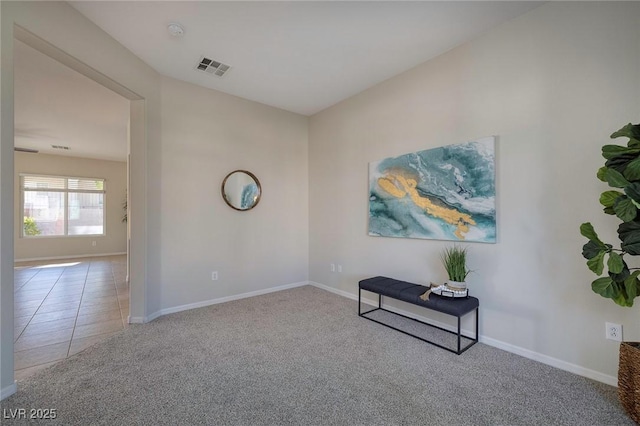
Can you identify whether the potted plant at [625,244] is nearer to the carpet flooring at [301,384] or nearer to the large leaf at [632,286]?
the large leaf at [632,286]

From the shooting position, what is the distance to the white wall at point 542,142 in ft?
6.44

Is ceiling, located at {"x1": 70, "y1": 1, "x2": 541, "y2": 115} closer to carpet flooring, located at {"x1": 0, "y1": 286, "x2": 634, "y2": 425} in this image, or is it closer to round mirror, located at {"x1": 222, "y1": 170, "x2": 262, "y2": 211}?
round mirror, located at {"x1": 222, "y1": 170, "x2": 262, "y2": 211}

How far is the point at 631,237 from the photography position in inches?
59.5

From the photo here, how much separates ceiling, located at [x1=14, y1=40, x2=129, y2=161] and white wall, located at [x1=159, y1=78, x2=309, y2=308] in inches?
49.7

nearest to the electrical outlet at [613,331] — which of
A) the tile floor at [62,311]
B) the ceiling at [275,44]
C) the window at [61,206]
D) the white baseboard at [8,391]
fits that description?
the ceiling at [275,44]

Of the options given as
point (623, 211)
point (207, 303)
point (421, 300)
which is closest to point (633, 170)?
point (623, 211)

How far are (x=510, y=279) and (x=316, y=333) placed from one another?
1.89 m

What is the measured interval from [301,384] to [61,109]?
5.47 m

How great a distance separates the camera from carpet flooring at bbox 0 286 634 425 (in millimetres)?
1641

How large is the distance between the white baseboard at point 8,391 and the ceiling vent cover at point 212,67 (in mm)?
3173

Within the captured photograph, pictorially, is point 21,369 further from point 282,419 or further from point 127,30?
point 127,30

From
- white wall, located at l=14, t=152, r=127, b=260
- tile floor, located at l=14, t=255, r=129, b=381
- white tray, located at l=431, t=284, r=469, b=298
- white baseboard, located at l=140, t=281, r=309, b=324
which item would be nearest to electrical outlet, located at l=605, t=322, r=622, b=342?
white tray, located at l=431, t=284, r=469, b=298

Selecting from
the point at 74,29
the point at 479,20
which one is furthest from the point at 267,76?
the point at 479,20

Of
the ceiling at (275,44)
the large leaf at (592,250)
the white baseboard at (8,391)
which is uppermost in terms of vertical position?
the ceiling at (275,44)
